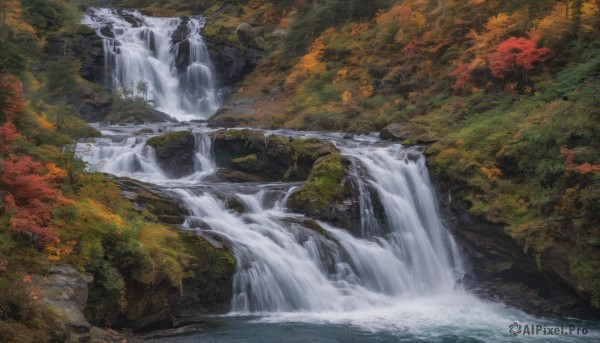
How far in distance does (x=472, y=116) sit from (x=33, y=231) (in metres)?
18.9

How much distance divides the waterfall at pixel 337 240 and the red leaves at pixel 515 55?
6.91 metres

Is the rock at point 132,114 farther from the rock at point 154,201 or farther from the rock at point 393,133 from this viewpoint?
the rock at point 154,201

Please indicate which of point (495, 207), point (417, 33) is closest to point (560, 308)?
point (495, 207)

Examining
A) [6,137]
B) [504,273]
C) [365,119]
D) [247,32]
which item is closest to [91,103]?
[247,32]

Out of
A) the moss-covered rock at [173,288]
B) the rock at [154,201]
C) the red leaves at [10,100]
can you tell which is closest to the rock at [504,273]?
the moss-covered rock at [173,288]

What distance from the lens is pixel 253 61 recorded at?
43000 millimetres

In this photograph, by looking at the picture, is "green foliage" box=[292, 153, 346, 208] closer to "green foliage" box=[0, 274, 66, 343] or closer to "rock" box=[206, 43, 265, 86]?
"green foliage" box=[0, 274, 66, 343]

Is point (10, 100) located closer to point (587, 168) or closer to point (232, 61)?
point (587, 168)

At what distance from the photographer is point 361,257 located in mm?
15375

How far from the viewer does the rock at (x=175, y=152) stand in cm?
2167

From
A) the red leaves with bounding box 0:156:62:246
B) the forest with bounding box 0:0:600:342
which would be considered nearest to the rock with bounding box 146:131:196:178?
the forest with bounding box 0:0:600:342

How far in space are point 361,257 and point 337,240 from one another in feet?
3.04

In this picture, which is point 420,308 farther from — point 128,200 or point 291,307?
point 128,200

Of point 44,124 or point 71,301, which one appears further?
point 44,124
